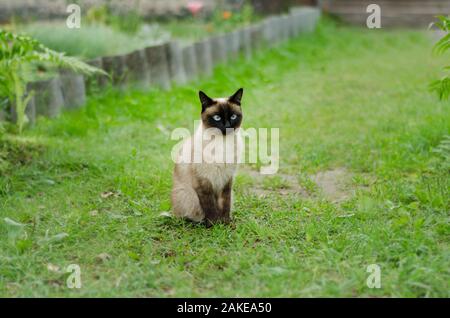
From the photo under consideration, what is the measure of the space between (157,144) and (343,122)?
2230 mm

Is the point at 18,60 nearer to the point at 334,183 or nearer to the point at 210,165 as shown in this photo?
the point at 210,165

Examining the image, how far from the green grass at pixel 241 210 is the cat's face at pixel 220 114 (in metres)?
0.70

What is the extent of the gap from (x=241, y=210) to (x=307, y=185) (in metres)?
0.76

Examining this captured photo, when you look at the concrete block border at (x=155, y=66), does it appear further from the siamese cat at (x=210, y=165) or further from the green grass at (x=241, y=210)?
the siamese cat at (x=210, y=165)

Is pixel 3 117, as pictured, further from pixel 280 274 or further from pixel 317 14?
pixel 317 14

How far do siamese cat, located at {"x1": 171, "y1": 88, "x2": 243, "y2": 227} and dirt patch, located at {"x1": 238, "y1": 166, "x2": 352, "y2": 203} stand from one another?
738 millimetres

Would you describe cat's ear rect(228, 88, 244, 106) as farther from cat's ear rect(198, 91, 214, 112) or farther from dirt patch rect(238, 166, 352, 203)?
dirt patch rect(238, 166, 352, 203)

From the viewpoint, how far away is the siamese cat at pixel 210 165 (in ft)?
12.7

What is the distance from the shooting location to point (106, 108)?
6676 mm

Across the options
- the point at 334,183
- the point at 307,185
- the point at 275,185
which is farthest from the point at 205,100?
the point at 334,183

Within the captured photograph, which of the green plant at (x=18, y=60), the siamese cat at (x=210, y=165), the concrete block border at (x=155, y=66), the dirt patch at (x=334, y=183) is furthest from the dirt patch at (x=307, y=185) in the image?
the concrete block border at (x=155, y=66)

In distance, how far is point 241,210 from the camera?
14.2ft

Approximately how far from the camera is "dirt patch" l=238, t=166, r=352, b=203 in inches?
184
